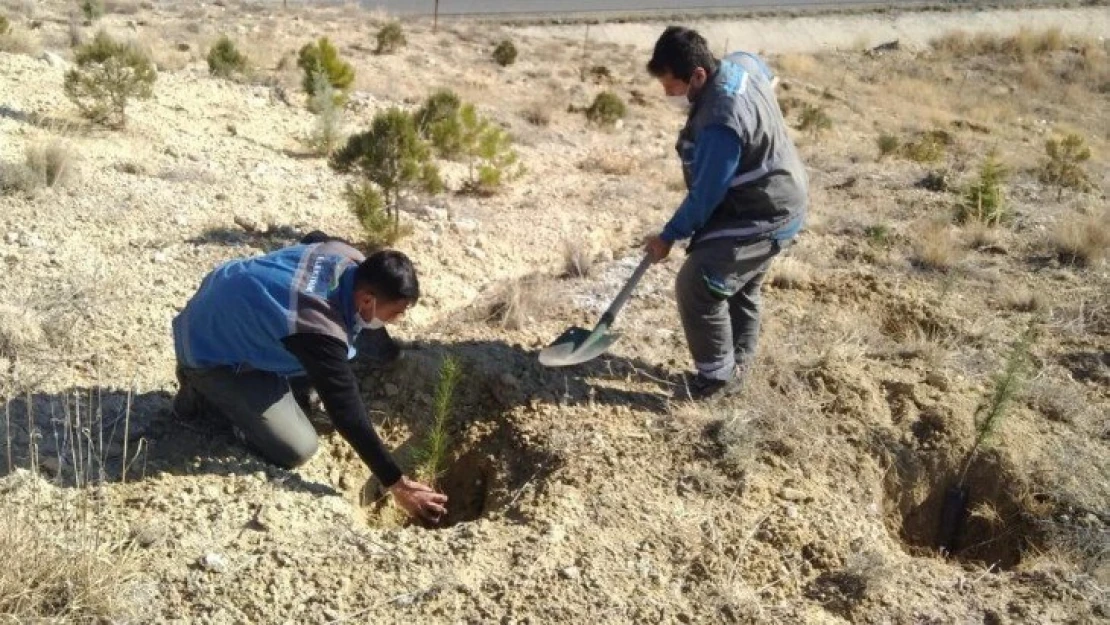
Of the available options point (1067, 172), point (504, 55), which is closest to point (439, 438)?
point (1067, 172)

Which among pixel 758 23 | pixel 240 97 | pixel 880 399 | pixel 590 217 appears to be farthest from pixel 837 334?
pixel 758 23

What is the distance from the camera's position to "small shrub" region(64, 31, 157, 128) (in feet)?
21.4

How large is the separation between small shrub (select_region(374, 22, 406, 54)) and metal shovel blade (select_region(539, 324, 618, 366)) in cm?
926

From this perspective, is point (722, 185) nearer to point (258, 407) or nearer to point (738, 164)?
Result: point (738, 164)

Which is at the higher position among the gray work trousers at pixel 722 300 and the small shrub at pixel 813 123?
the gray work trousers at pixel 722 300

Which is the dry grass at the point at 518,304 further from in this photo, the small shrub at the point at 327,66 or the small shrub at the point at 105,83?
the small shrub at the point at 327,66

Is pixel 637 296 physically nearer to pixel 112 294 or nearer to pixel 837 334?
pixel 837 334

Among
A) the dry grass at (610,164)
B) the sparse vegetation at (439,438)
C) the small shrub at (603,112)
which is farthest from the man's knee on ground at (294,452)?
the small shrub at (603,112)

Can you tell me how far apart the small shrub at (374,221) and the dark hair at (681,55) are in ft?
8.09

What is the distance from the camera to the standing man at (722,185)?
3.32 meters

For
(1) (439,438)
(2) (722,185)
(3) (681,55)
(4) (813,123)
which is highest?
(3) (681,55)

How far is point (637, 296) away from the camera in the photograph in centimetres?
500

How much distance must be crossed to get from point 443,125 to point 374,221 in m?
1.70

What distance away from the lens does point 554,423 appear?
12.4ft
